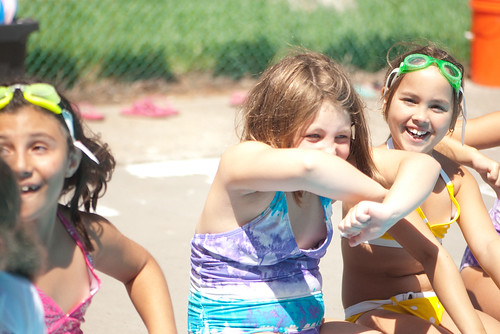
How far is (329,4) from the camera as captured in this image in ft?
30.2

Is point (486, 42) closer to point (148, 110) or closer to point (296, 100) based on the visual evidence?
point (148, 110)

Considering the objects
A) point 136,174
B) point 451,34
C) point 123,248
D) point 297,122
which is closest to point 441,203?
point 297,122

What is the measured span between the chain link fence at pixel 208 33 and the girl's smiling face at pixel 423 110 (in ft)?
14.6

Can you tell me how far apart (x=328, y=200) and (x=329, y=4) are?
7035mm

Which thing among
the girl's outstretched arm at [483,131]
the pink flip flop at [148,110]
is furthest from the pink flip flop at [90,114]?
the girl's outstretched arm at [483,131]

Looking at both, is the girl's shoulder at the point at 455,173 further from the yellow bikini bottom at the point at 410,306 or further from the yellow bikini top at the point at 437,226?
the yellow bikini bottom at the point at 410,306

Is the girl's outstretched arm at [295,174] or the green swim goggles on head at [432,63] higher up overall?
the green swim goggles on head at [432,63]

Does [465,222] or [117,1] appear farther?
[117,1]

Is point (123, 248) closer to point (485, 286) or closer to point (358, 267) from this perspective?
point (358, 267)

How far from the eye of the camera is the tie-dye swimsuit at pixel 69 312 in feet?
6.69

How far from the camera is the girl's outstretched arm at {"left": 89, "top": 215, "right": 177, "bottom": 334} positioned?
87.5 inches

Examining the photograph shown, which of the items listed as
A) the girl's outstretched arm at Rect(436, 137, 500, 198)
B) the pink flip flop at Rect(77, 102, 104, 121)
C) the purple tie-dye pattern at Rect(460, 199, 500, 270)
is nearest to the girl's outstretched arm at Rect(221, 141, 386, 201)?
the girl's outstretched arm at Rect(436, 137, 500, 198)

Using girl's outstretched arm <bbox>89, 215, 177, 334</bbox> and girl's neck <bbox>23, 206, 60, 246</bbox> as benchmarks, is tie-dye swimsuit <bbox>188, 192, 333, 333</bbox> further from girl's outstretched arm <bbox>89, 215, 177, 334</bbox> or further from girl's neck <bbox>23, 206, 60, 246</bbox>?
girl's neck <bbox>23, 206, 60, 246</bbox>

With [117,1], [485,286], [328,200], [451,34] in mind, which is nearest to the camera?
[328,200]
